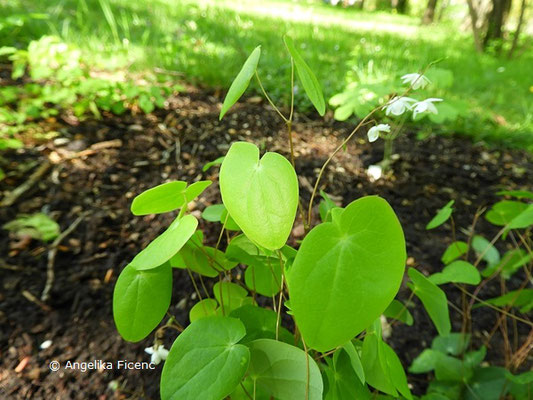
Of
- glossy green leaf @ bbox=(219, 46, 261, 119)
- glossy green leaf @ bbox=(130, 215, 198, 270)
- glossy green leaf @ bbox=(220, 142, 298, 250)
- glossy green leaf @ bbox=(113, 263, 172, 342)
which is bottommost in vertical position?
glossy green leaf @ bbox=(113, 263, 172, 342)

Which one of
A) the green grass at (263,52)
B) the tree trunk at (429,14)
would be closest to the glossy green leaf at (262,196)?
the green grass at (263,52)

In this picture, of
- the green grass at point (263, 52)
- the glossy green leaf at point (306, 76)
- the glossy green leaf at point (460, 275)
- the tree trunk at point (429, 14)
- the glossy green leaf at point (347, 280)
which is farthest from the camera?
the tree trunk at point (429, 14)

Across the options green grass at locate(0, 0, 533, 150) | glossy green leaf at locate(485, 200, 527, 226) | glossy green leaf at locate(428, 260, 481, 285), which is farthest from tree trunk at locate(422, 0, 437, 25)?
glossy green leaf at locate(428, 260, 481, 285)

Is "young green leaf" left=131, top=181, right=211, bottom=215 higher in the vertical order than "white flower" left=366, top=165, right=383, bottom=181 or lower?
higher

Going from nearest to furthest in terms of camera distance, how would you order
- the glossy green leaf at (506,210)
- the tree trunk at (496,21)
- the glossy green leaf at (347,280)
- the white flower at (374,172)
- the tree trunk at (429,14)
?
the glossy green leaf at (347,280)
the glossy green leaf at (506,210)
the white flower at (374,172)
the tree trunk at (496,21)
the tree trunk at (429,14)

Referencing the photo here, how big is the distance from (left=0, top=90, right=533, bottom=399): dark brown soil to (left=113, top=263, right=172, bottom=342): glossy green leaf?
0.44 metres

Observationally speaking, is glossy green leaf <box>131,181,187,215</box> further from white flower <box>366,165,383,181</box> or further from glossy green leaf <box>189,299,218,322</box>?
white flower <box>366,165,383,181</box>

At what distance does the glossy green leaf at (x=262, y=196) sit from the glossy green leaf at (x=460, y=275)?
414mm

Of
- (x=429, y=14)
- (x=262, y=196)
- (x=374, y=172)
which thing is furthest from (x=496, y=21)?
(x=262, y=196)

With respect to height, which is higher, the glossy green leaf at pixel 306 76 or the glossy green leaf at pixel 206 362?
the glossy green leaf at pixel 306 76

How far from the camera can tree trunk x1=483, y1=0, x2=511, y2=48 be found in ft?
15.8

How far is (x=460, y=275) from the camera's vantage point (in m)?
0.65

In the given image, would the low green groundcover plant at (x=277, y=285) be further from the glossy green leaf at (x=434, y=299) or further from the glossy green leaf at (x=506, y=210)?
the glossy green leaf at (x=506, y=210)

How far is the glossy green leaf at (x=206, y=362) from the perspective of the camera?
1.41ft
